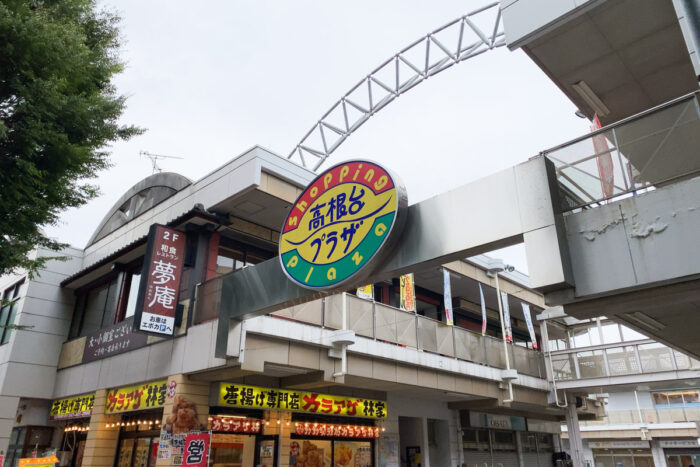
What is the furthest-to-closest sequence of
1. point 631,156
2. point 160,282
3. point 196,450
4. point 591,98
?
point 160,282
point 196,450
point 591,98
point 631,156

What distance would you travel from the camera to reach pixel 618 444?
35281mm

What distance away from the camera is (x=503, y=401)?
1644cm

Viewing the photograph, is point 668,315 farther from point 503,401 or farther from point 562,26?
point 503,401

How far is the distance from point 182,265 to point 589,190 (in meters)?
9.78

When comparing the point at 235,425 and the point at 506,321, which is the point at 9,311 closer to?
the point at 235,425

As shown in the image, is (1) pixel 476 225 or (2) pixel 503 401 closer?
(1) pixel 476 225

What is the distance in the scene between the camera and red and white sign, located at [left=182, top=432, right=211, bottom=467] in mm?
10516

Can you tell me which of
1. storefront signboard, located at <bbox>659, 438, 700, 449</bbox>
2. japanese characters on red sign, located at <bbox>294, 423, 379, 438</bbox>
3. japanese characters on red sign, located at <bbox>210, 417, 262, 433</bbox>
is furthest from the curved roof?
storefront signboard, located at <bbox>659, 438, 700, 449</bbox>

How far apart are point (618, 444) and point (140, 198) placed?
116 feet

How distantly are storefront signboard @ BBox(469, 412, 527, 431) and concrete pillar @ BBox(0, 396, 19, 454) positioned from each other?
14757 millimetres

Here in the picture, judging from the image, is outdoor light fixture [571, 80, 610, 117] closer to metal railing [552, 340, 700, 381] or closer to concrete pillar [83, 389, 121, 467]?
metal railing [552, 340, 700, 381]

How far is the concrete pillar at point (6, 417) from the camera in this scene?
14773mm

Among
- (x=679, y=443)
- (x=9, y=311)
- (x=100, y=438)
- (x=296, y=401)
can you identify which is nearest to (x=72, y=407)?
(x=100, y=438)

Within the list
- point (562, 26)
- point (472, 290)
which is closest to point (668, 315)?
point (562, 26)
